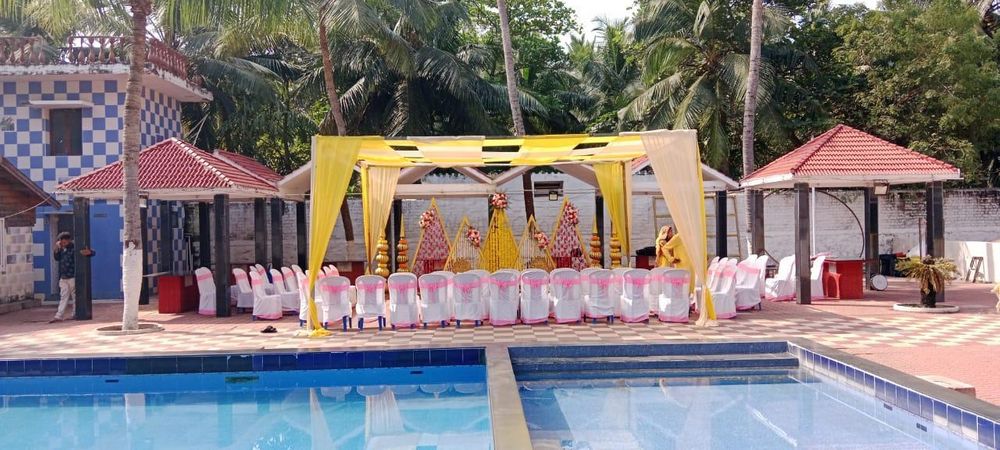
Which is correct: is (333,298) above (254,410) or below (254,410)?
above

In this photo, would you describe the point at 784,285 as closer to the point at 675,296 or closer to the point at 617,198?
the point at 617,198

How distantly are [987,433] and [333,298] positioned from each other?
7456 mm

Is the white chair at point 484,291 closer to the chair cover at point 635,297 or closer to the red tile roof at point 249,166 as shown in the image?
the chair cover at point 635,297

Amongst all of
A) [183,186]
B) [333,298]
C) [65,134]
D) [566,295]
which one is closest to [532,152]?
[566,295]

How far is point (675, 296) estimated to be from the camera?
36.8 feet

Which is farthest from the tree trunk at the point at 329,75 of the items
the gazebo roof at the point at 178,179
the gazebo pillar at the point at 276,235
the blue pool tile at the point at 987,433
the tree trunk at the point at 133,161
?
the blue pool tile at the point at 987,433

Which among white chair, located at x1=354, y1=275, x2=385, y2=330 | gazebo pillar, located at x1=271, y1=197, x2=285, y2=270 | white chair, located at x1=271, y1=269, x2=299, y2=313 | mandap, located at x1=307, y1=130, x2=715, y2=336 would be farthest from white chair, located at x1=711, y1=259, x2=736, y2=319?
gazebo pillar, located at x1=271, y1=197, x2=285, y2=270

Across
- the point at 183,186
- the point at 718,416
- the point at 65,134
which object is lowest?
the point at 718,416

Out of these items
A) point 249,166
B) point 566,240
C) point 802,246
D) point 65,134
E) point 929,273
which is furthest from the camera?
point 65,134

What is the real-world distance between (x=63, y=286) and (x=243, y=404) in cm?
688

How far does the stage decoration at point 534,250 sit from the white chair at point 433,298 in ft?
10.9

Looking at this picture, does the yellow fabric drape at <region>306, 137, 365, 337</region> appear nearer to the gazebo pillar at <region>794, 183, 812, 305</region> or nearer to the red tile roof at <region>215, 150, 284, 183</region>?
the red tile roof at <region>215, 150, 284, 183</region>

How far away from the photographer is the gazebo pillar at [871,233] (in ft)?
51.0

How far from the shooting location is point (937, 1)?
19.6 meters
